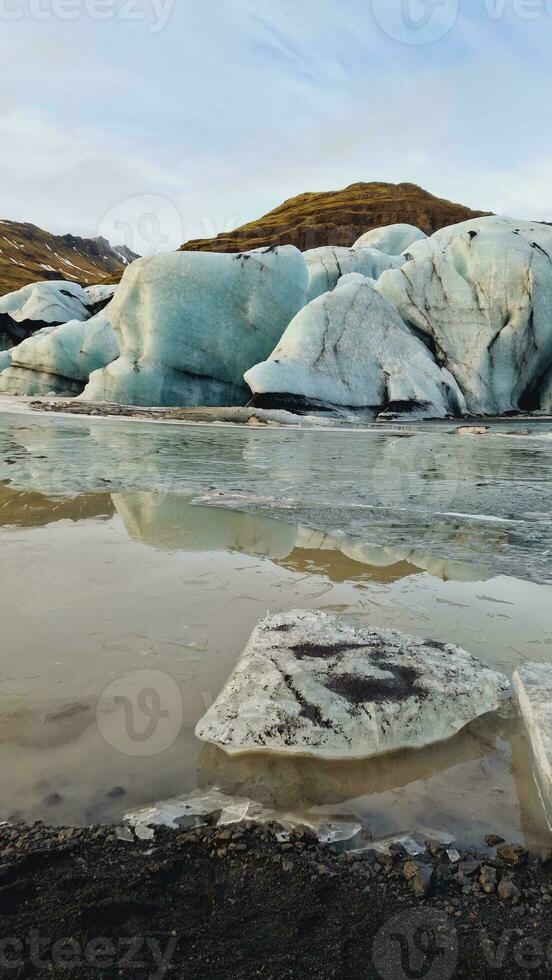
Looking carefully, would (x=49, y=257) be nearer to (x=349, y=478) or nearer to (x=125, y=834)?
(x=349, y=478)

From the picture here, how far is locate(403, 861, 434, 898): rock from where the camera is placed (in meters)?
1.26

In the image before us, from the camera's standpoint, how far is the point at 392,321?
17.4m

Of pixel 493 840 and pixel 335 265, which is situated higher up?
pixel 335 265

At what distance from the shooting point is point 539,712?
1823 mm

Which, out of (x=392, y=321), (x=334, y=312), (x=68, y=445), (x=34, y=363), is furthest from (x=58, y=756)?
(x=34, y=363)

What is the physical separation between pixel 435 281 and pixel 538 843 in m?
20.3

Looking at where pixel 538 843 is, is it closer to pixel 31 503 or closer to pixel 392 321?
pixel 31 503

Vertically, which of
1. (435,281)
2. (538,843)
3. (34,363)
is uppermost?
(435,281)

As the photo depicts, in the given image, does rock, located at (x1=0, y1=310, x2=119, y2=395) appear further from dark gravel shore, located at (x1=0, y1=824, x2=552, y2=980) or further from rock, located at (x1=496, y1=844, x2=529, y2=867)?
rock, located at (x1=496, y1=844, x2=529, y2=867)

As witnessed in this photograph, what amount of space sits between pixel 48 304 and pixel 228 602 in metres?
32.0

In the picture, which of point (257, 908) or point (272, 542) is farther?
point (272, 542)

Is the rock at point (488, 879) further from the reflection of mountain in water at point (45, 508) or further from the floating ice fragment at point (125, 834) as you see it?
the reflection of mountain in water at point (45, 508)

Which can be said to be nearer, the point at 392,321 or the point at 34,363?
the point at 392,321

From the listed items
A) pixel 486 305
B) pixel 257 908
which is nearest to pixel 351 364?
pixel 486 305
